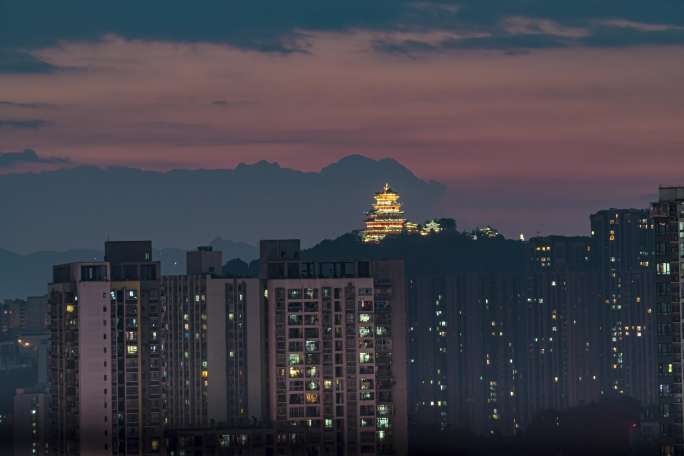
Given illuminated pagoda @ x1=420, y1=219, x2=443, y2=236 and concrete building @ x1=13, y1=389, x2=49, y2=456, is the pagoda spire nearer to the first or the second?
illuminated pagoda @ x1=420, y1=219, x2=443, y2=236

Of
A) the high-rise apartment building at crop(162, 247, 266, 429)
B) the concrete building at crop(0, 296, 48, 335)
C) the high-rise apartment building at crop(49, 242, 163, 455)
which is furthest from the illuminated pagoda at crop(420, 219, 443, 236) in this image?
the high-rise apartment building at crop(49, 242, 163, 455)

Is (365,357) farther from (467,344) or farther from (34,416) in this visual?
(467,344)

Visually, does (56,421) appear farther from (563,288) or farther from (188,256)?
(563,288)

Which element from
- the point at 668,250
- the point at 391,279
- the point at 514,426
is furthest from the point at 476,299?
the point at 668,250

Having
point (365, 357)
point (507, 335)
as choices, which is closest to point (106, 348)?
point (365, 357)

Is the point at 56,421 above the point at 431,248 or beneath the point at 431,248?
beneath

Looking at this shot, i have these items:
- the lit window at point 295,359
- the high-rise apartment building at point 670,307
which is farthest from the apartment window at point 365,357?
the high-rise apartment building at point 670,307
